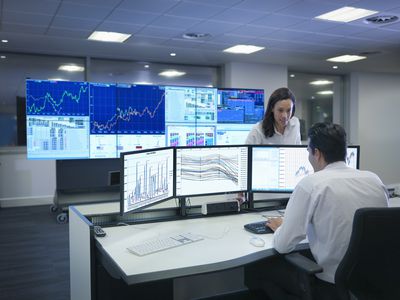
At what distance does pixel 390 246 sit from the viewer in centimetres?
151

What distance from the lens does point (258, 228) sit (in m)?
2.11

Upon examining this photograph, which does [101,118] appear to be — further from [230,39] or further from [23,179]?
[23,179]

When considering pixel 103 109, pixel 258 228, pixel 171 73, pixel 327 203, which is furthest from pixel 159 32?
pixel 327 203

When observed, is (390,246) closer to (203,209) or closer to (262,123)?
(203,209)

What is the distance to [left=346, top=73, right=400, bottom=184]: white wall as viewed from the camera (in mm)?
8570

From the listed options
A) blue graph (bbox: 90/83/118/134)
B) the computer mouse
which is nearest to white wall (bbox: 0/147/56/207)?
blue graph (bbox: 90/83/118/134)

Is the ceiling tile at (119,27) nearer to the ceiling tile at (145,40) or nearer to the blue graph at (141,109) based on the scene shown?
the ceiling tile at (145,40)

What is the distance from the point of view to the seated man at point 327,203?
163cm

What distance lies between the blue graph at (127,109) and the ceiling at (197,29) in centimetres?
79

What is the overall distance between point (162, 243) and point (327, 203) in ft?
2.50

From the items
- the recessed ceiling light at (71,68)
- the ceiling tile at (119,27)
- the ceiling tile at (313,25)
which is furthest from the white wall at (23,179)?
the ceiling tile at (313,25)

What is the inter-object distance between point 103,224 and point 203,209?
0.61 meters

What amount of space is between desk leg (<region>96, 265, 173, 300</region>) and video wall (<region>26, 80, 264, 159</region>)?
2.54 metres

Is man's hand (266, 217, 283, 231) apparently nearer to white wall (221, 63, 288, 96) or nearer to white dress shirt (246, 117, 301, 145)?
white dress shirt (246, 117, 301, 145)
